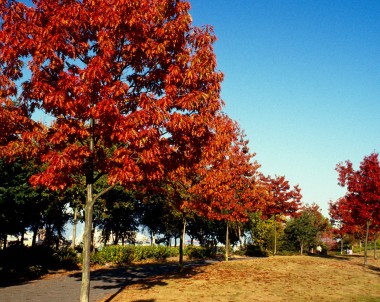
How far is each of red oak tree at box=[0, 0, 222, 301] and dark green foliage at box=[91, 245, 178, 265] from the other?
16.3m

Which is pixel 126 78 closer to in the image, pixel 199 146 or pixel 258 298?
pixel 199 146

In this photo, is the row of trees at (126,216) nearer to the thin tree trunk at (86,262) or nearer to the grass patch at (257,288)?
the grass patch at (257,288)

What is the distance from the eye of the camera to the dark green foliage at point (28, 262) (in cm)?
1667

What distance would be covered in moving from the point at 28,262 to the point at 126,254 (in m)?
9.19

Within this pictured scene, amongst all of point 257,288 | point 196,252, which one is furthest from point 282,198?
point 257,288

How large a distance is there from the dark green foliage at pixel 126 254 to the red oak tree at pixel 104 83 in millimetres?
16322

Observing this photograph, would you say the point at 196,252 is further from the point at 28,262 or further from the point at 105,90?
the point at 105,90

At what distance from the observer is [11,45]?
28.7ft

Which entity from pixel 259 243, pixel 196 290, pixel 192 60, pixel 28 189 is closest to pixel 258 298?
pixel 196 290

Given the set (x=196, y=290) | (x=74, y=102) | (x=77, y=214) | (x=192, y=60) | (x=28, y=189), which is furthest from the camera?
(x=77, y=214)

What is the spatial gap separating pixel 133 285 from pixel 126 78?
927cm

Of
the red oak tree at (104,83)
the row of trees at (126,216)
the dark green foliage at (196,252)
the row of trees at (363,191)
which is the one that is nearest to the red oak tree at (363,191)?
the row of trees at (363,191)

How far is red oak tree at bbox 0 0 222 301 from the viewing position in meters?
8.44

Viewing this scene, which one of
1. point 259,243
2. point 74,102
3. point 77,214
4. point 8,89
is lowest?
point 259,243
